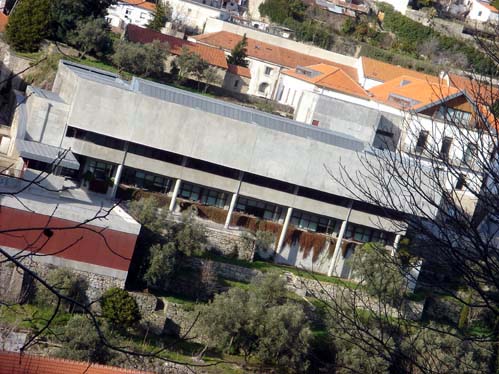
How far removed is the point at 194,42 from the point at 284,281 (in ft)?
76.1

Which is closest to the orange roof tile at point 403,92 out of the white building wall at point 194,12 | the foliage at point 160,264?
the white building wall at point 194,12

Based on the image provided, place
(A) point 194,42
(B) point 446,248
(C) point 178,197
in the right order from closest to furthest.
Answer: (B) point 446,248 → (C) point 178,197 → (A) point 194,42

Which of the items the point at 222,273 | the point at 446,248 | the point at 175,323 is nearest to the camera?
the point at 446,248

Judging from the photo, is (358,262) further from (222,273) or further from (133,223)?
(133,223)

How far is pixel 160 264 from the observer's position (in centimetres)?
2097

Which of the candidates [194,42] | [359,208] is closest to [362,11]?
[194,42]

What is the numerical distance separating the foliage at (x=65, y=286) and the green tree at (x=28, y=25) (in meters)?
13.8

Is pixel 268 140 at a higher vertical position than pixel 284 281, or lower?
higher

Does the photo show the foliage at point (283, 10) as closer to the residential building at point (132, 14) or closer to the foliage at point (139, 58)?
the residential building at point (132, 14)

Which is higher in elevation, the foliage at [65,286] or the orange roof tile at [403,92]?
the orange roof tile at [403,92]

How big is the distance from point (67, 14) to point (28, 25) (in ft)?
5.03

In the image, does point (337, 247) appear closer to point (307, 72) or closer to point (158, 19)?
point (307, 72)

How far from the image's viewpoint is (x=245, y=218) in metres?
25.9

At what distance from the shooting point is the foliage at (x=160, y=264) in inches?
825
